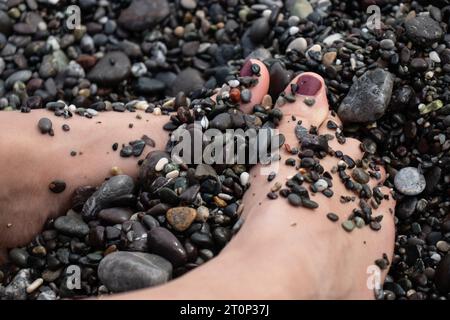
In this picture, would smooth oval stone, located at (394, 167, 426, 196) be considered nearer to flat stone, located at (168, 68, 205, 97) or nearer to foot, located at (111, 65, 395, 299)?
foot, located at (111, 65, 395, 299)

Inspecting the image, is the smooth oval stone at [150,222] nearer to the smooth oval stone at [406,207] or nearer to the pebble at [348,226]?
the pebble at [348,226]

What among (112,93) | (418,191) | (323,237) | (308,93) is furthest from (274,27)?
(323,237)

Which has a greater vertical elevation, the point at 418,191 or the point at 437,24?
the point at 437,24

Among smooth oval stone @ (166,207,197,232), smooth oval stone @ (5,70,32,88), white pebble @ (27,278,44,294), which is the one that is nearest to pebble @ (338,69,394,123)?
smooth oval stone @ (166,207,197,232)

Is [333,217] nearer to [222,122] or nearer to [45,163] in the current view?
[222,122]

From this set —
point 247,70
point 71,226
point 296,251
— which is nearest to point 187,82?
point 247,70

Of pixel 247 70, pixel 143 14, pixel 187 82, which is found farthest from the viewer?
pixel 143 14
